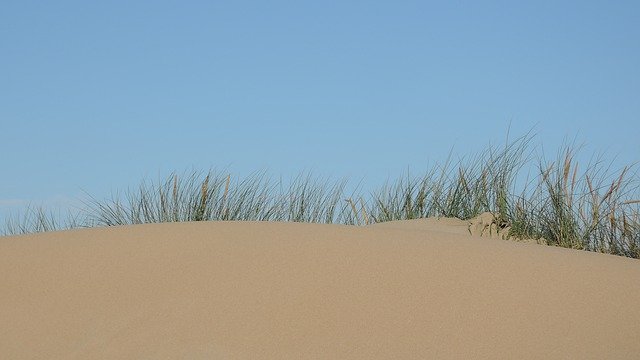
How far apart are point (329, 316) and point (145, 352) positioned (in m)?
0.53

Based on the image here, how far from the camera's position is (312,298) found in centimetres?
242

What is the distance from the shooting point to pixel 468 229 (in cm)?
531

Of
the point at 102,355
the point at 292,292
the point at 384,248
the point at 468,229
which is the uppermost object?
the point at 468,229

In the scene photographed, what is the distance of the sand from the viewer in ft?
7.31

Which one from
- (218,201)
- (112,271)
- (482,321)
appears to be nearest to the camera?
(482,321)

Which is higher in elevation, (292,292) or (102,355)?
(292,292)

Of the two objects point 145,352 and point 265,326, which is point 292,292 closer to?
point 265,326

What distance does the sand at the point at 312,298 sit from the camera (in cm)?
223

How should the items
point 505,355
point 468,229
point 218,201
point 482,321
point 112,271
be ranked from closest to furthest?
point 505,355, point 482,321, point 112,271, point 468,229, point 218,201

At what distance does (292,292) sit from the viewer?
A: 8.04 ft

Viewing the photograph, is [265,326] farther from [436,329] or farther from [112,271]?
[112,271]

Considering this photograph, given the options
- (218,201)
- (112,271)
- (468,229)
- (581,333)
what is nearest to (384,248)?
(581,333)

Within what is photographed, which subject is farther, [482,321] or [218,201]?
[218,201]

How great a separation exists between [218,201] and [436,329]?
4.19 m
